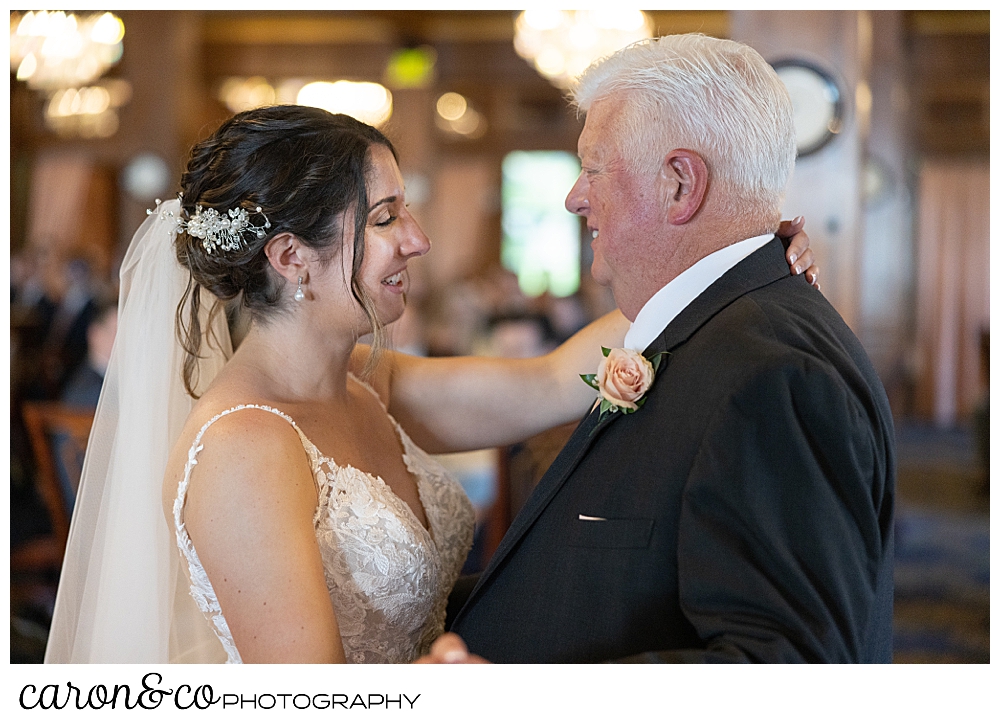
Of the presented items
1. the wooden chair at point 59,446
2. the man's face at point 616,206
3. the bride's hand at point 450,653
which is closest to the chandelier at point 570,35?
the wooden chair at point 59,446

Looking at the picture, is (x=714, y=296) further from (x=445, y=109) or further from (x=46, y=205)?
(x=46, y=205)

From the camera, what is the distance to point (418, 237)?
6.33ft

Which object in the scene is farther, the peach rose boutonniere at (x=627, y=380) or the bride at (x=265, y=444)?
the bride at (x=265, y=444)

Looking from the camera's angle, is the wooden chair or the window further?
the window

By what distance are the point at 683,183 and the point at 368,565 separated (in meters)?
0.93

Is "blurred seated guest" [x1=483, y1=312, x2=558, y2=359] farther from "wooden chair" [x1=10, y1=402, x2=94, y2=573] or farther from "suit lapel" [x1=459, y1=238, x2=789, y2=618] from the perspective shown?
"suit lapel" [x1=459, y1=238, x2=789, y2=618]

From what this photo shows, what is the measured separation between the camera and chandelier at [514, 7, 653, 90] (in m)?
8.41

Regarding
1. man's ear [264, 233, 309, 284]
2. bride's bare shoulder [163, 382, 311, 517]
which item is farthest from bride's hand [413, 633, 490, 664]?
man's ear [264, 233, 309, 284]

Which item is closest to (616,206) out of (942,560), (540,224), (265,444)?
(265,444)

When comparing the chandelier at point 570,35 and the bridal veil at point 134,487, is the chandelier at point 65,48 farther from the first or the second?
the bridal veil at point 134,487

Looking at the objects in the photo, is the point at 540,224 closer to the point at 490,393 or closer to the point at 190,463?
the point at 490,393

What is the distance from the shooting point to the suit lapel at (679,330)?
1.54m

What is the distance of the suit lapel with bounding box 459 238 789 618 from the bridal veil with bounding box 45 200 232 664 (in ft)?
2.61

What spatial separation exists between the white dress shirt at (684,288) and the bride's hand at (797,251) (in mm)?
53
